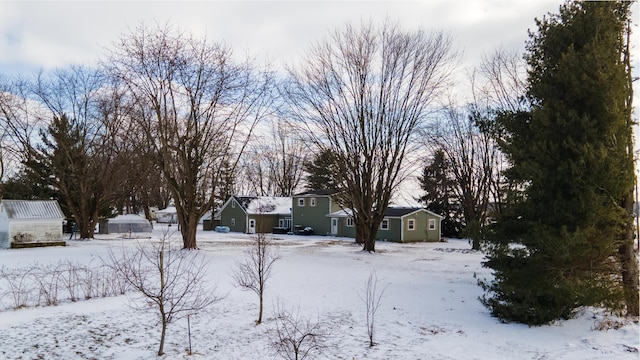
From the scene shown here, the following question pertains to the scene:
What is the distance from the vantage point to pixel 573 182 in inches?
314

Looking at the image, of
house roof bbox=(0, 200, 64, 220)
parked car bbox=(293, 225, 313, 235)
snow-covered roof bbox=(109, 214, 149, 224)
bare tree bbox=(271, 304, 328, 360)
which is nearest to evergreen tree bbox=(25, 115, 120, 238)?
house roof bbox=(0, 200, 64, 220)

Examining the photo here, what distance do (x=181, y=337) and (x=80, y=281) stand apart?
6.02 metres

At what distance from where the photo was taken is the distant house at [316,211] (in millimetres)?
42344

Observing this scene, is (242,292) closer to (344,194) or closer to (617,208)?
(617,208)

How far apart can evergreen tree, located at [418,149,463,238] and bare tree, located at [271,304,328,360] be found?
33044 mm

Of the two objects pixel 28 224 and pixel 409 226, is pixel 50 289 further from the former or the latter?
pixel 409 226

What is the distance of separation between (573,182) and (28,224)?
88.9 ft

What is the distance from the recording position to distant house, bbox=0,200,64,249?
23875 millimetres

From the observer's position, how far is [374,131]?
22.4 meters

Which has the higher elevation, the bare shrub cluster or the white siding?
the white siding

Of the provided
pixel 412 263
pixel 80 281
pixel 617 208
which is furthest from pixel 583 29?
pixel 80 281

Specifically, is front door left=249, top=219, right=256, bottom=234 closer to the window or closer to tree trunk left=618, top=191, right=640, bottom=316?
the window

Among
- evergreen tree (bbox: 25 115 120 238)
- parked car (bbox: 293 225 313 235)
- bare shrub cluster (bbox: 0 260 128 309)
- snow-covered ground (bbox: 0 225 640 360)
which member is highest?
evergreen tree (bbox: 25 115 120 238)

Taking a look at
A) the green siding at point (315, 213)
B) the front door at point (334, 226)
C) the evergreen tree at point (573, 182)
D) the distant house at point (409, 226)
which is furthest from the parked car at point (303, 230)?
the evergreen tree at point (573, 182)
